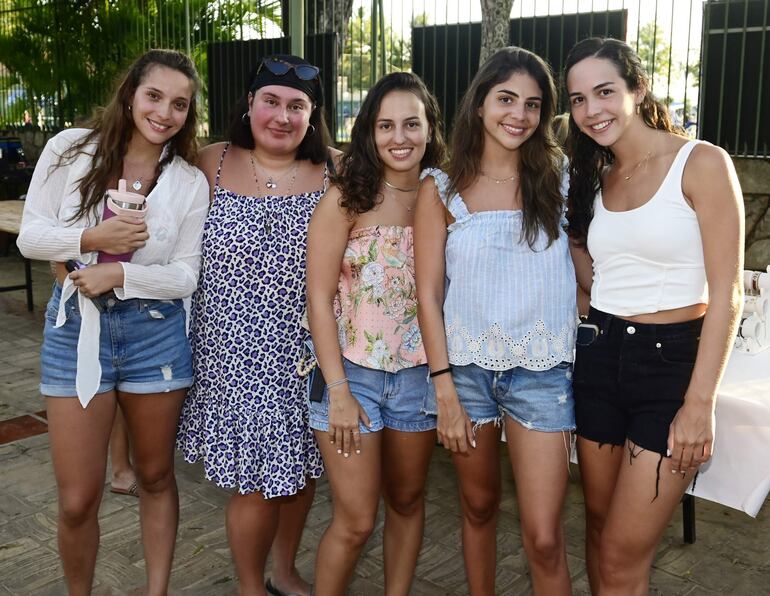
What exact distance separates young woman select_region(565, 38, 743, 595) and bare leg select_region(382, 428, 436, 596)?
0.50 m

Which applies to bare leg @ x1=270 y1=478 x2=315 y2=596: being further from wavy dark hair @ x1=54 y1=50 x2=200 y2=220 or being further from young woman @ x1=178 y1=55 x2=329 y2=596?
wavy dark hair @ x1=54 y1=50 x2=200 y2=220

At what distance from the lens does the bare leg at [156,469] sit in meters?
2.71

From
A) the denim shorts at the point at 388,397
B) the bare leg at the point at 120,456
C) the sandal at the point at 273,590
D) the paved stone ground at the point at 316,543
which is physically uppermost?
the denim shorts at the point at 388,397

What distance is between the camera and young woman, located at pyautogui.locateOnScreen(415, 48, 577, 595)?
2408 millimetres

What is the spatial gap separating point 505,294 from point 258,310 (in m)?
0.82

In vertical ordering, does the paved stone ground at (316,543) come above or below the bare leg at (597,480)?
below

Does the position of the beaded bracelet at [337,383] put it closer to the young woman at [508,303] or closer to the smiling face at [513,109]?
the young woman at [508,303]

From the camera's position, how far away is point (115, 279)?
2551 mm

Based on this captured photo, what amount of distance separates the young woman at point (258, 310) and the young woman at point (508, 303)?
0.53 meters

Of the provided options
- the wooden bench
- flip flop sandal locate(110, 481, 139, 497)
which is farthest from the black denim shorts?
the wooden bench

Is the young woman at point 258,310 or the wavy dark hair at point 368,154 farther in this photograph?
the young woman at point 258,310

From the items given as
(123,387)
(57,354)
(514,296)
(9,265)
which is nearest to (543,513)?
(514,296)

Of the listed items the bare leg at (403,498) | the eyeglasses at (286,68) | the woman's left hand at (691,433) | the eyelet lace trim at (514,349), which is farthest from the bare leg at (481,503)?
the eyeglasses at (286,68)

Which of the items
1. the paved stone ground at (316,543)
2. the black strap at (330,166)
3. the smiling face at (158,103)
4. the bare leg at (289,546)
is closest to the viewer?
the smiling face at (158,103)
